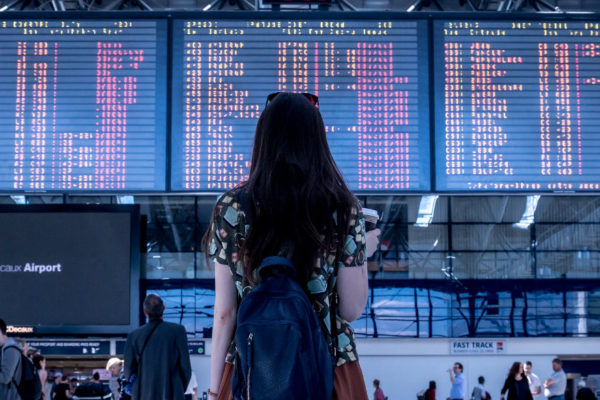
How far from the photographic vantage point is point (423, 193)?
6.89 meters

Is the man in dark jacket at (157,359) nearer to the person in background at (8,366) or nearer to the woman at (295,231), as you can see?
the person in background at (8,366)

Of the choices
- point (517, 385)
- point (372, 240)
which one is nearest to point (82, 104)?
point (372, 240)

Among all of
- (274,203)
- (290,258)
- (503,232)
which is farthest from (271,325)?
(503,232)

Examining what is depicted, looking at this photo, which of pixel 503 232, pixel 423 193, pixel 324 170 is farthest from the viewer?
pixel 503 232

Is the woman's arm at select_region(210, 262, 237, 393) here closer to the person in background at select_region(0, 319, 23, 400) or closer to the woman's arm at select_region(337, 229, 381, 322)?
the woman's arm at select_region(337, 229, 381, 322)

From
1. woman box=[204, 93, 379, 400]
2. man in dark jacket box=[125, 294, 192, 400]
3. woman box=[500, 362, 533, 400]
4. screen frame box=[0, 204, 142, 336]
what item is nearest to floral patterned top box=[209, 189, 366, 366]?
woman box=[204, 93, 379, 400]

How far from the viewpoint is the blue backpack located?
154cm

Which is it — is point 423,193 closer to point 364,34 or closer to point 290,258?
point 364,34

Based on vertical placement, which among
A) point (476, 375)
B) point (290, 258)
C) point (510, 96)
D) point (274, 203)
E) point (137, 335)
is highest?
point (510, 96)

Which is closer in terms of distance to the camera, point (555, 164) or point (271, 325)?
point (271, 325)

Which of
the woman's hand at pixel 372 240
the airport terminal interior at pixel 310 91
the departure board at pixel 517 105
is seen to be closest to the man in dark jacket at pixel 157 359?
the airport terminal interior at pixel 310 91

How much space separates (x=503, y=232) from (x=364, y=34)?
54.4ft

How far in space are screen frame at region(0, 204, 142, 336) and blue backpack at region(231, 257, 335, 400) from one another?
702 cm

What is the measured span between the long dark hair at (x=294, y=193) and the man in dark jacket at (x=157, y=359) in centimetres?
288
